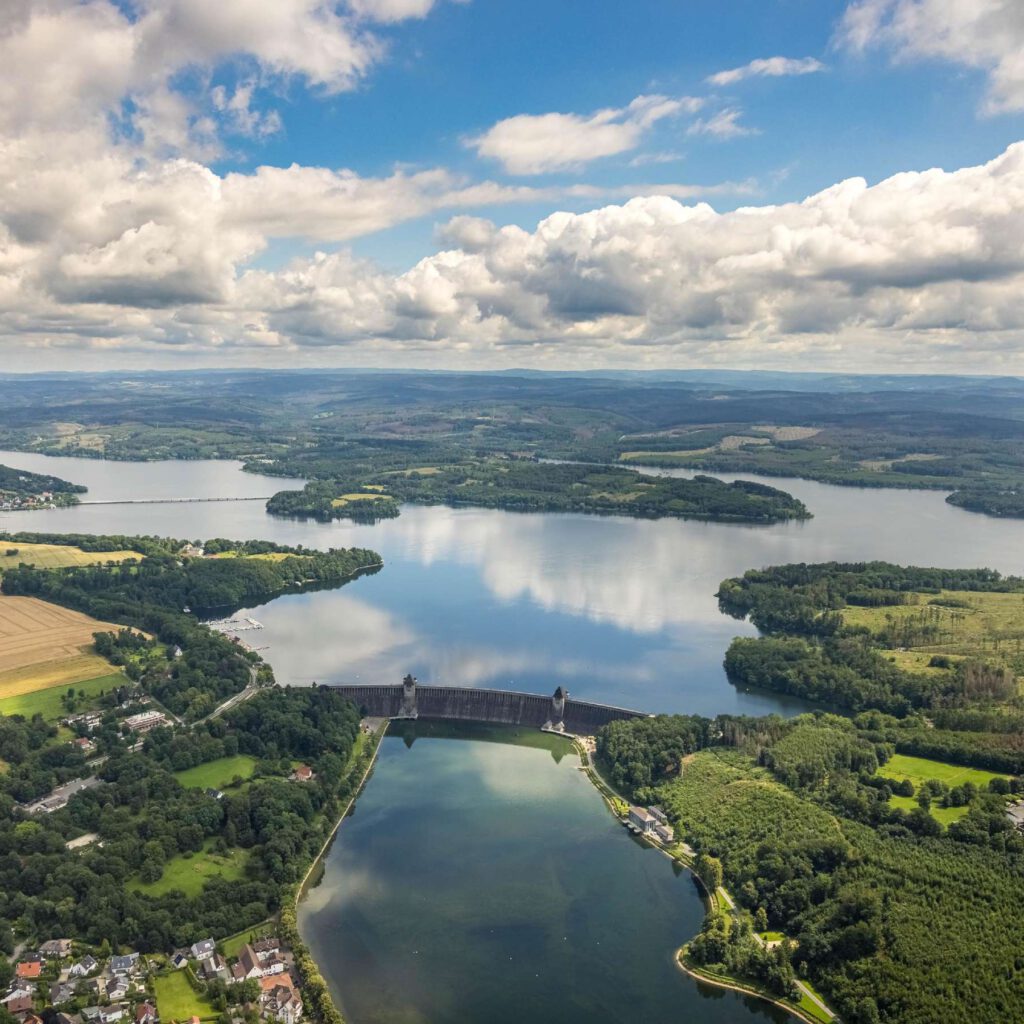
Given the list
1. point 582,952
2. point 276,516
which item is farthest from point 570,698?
point 276,516

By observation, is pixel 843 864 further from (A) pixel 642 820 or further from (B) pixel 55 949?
(B) pixel 55 949

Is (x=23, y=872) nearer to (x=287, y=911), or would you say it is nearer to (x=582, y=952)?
(x=287, y=911)

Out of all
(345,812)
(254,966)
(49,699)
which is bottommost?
(345,812)

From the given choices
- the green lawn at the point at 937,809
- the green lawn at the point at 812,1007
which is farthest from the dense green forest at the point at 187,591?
the green lawn at the point at 937,809

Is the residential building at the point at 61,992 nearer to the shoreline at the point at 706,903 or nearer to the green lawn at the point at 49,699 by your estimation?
the shoreline at the point at 706,903

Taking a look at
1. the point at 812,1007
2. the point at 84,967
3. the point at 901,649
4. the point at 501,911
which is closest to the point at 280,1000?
the point at 84,967

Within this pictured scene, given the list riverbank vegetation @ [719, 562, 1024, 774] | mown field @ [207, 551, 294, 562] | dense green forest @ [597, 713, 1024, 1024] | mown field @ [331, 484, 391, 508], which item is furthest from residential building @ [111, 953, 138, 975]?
mown field @ [331, 484, 391, 508]
